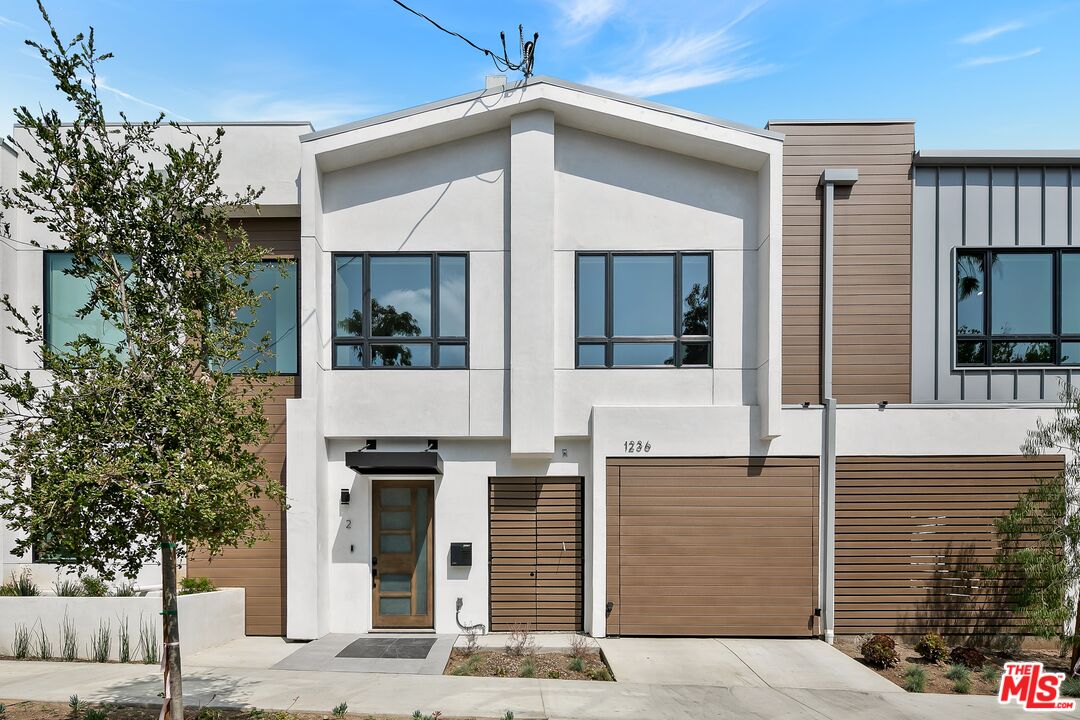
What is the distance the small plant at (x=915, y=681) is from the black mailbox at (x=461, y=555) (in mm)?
5980

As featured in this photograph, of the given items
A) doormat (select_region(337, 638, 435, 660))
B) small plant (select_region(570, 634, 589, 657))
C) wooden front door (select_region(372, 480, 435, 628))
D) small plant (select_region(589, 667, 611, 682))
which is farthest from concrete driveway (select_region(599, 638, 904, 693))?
wooden front door (select_region(372, 480, 435, 628))

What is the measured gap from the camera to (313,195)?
33.6 feet

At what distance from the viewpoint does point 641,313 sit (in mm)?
10500

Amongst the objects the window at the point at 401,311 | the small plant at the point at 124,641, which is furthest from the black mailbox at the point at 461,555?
the small plant at the point at 124,641

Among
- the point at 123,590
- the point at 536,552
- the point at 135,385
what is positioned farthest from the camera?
the point at 536,552

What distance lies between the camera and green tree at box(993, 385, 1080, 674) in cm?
909

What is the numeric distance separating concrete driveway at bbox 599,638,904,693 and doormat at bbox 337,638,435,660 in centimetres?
252

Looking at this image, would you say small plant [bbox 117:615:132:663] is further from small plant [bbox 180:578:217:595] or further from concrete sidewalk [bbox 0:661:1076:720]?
small plant [bbox 180:578:217:595]

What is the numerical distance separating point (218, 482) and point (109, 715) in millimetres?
3070

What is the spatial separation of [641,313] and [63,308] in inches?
351

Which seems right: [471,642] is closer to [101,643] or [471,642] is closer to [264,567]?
[264,567]

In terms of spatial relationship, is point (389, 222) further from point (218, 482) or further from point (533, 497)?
point (218, 482)

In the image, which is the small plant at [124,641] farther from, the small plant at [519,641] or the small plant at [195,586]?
the small plant at [519,641]

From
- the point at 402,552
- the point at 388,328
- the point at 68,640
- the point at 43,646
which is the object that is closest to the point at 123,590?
the point at 68,640
